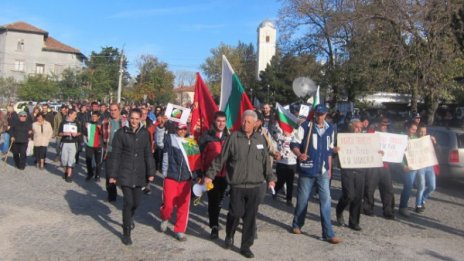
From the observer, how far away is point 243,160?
6.26 m

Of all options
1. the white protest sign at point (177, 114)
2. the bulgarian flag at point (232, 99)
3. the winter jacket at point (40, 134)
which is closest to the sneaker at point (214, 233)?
the bulgarian flag at point (232, 99)

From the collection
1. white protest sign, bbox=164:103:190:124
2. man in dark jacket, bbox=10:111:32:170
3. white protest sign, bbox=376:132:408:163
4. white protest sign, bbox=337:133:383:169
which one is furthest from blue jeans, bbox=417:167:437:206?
man in dark jacket, bbox=10:111:32:170

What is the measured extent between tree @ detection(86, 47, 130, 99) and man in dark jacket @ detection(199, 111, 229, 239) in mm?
51181

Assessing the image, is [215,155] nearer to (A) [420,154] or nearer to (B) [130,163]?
(B) [130,163]

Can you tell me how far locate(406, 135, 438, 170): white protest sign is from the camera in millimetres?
9141

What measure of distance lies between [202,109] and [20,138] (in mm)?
7517

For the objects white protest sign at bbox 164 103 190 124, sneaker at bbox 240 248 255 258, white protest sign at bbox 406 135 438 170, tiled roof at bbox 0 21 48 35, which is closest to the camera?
sneaker at bbox 240 248 255 258

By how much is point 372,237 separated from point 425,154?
8.36 feet

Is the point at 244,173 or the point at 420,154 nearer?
the point at 244,173

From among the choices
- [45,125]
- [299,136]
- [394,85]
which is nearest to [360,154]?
[299,136]

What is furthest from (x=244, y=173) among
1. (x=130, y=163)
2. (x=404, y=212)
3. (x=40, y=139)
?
(x=40, y=139)

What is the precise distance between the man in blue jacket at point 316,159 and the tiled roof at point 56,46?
3008 inches

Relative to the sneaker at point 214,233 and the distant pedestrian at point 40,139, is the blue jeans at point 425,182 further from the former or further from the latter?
the distant pedestrian at point 40,139

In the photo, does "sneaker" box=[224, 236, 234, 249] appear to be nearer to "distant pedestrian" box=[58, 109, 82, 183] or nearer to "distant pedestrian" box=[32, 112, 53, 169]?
"distant pedestrian" box=[58, 109, 82, 183]
